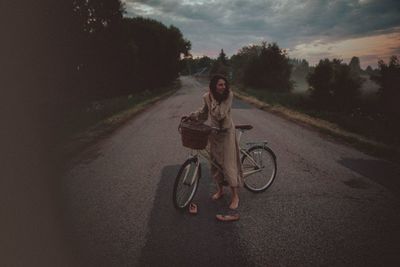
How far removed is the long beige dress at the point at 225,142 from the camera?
4.65 m

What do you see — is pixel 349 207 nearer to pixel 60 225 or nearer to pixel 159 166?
pixel 159 166

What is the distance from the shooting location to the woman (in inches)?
181

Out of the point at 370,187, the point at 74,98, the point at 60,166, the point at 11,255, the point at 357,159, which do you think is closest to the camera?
the point at 11,255

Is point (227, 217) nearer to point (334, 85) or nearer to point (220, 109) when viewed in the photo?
point (220, 109)

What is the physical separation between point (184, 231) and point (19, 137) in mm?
7205

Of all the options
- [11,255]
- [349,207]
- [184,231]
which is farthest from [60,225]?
[349,207]

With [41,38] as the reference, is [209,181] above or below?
below

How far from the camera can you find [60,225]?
4398 millimetres

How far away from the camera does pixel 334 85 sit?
39.9m

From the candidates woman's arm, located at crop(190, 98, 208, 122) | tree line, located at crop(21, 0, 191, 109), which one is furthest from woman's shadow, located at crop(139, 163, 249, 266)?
tree line, located at crop(21, 0, 191, 109)

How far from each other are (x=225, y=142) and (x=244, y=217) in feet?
3.99

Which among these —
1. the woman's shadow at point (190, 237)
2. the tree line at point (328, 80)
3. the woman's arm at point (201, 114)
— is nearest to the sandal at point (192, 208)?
the woman's shadow at point (190, 237)

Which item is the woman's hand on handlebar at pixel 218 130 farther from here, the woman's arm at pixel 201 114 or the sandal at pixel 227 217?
the sandal at pixel 227 217

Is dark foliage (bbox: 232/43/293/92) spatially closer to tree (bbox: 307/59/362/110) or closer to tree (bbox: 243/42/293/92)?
tree (bbox: 243/42/293/92)
